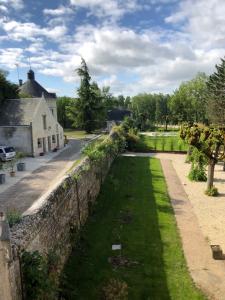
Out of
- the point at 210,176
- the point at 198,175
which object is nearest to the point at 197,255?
the point at 210,176

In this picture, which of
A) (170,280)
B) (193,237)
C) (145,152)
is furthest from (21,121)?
(170,280)

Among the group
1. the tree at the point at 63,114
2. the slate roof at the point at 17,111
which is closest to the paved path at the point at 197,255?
the slate roof at the point at 17,111

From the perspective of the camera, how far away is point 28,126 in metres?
32.9

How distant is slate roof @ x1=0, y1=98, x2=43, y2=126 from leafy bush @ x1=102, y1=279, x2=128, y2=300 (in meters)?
26.1

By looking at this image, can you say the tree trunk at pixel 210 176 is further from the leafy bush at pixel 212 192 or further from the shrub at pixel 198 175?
the shrub at pixel 198 175

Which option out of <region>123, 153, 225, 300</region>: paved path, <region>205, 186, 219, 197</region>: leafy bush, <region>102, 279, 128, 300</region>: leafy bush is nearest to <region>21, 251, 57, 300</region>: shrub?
<region>102, 279, 128, 300</region>: leafy bush

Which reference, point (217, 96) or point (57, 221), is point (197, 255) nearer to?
point (57, 221)

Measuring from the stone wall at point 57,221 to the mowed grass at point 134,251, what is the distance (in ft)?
2.11

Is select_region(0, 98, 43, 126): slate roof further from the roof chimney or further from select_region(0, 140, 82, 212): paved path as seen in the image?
the roof chimney

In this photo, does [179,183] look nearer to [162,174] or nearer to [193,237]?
[162,174]

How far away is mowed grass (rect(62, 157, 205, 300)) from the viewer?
912cm

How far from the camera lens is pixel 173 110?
8156cm

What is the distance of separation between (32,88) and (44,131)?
16861 millimetres

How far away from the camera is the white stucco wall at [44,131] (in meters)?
33.7
